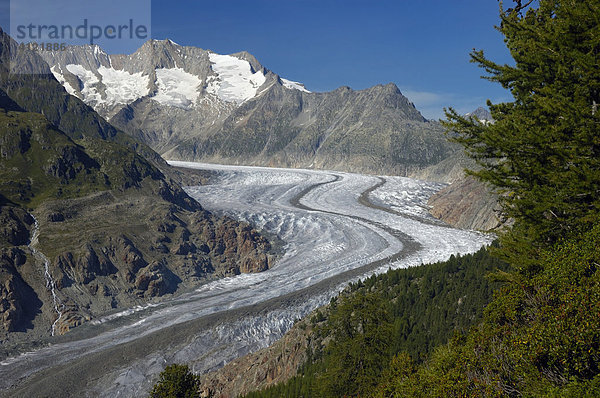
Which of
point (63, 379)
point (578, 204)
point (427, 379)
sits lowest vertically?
point (63, 379)

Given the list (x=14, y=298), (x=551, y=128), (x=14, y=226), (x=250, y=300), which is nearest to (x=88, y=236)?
(x=14, y=226)

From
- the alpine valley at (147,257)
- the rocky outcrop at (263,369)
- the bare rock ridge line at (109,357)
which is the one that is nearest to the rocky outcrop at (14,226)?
the alpine valley at (147,257)

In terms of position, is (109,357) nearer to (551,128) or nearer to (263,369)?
(263,369)

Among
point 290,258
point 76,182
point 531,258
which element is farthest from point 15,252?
point 531,258

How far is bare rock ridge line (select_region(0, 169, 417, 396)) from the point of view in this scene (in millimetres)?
41875

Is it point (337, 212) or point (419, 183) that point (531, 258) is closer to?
point (337, 212)

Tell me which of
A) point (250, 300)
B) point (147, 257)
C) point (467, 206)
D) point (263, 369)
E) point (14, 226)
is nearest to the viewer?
point (263, 369)

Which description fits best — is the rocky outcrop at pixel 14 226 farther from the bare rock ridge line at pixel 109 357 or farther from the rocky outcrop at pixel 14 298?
the bare rock ridge line at pixel 109 357

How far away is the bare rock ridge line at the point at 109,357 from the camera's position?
4188cm

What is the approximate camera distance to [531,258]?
13.7 meters

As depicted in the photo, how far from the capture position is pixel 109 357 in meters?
46.8

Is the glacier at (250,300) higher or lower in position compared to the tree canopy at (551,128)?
lower

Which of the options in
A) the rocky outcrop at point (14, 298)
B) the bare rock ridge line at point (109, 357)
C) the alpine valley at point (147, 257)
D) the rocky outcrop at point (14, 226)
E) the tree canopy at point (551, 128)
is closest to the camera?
the tree canopy at point (551, 128)

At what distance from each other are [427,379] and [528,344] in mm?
4089
